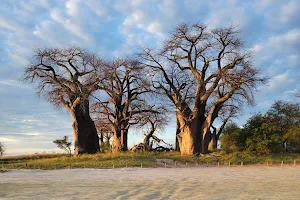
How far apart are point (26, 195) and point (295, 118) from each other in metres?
24.6

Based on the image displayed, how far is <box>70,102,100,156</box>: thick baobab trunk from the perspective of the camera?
2602 centimetres

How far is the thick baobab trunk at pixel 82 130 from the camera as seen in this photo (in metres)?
26.0

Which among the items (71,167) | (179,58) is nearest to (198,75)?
(179,58)

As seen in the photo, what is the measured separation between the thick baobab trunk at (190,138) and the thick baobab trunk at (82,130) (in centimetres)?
778

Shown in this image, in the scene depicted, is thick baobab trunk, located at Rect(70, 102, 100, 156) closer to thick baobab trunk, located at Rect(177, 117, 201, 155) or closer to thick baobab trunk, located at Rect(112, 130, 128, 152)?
thick baobab trunk, located at Rect(112, 130, 128, 152)

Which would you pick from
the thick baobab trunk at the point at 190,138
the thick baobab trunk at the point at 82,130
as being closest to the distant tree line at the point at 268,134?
the thick baobab trunk at the point at 190,138

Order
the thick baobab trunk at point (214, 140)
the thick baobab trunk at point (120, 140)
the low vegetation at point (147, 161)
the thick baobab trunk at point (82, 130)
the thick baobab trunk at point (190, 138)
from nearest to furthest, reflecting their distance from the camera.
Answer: the low vegetation at point (147, 161), the thick baobab trunk at point (190, 138), the thick baobab trunk at point (82, 130), the thick baobab trunk at point (120, 140), the thick baobab trunk at point (214, 140)

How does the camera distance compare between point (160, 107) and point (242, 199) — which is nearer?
point (242, 199)

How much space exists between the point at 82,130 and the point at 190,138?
8.84m

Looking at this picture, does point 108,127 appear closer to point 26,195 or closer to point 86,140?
point 86,140

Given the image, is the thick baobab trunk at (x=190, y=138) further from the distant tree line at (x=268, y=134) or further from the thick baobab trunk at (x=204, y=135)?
the distant tree line at (x=268, y=134)

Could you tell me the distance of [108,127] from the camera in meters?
31.5

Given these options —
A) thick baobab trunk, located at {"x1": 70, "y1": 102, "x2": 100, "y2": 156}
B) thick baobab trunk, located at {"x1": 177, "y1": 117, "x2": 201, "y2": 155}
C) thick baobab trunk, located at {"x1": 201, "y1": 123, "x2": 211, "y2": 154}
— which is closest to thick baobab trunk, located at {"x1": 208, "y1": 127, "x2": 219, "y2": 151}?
thick baobab trunk, located at {"x1": 201, "y1": 123, "x2": 211, "y2": 154}

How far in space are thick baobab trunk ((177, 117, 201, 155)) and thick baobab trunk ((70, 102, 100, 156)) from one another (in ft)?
25.5
